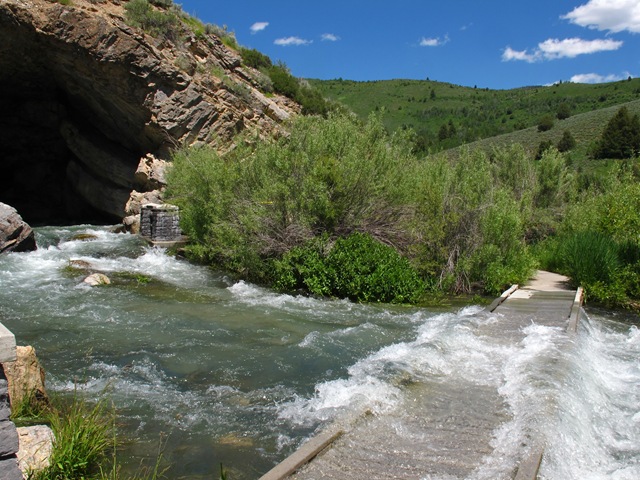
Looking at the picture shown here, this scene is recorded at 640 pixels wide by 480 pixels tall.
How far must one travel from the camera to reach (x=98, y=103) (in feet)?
76.2

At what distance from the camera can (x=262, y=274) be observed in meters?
Answer: 12.5

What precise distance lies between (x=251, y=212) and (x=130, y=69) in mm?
11925

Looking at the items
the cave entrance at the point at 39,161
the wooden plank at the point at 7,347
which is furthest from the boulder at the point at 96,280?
the cave entrance at the point at 39,161

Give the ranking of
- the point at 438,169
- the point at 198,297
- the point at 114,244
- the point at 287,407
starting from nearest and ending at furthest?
the point at 287,407
the point at 198,297
the point at 438,169
the point at 114,244

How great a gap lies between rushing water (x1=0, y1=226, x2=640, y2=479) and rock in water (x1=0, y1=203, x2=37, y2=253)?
415 centimetres

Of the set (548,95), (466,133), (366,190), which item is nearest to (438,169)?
(366,190)

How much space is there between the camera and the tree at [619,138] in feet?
126

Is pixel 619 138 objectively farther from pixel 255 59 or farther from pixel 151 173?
pixel 151 173

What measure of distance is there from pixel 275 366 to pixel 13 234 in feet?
38.2

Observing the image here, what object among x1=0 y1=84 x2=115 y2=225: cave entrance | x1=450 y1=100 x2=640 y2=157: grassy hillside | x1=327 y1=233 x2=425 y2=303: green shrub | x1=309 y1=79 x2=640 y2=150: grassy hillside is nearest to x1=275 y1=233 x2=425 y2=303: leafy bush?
x1=327 y1=233 x2=425 y2=303: green shrub

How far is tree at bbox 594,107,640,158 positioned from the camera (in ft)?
126

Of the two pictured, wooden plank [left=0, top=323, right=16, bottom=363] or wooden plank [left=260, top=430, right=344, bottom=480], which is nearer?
wooden plank [left=0, top=323, right=16, bottom=363]

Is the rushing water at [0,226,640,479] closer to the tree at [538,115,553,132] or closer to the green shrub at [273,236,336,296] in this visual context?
the green shrub at [273,236,336,296]

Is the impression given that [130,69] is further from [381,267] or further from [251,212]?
[381,267]
